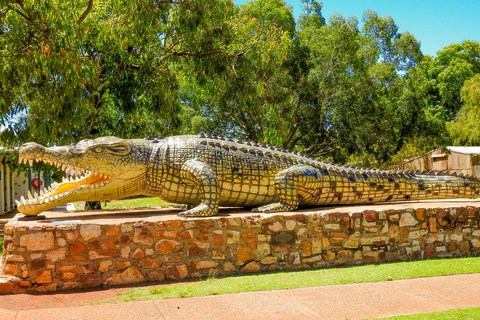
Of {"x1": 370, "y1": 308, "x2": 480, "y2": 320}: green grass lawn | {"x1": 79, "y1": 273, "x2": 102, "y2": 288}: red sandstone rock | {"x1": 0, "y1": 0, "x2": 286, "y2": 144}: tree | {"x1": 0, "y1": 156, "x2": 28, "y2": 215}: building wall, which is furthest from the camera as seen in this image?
{"x1": 0, "y1": 156, "x2": 28, "y2": 215}: building wall

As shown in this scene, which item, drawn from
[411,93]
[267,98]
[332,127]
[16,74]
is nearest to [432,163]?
[411,93]

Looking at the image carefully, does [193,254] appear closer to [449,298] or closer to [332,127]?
[449,298]

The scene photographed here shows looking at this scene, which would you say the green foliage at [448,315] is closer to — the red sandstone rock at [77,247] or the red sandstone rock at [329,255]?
the red sandstone rock at [329,255]

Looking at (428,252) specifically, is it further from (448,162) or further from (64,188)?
(448,162)

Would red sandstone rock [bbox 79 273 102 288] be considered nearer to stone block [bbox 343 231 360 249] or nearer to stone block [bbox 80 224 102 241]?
stone block [bbox 80 224 102 241]

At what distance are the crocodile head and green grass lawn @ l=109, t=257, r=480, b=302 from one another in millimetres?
1813

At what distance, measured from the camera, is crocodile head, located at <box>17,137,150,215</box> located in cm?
589

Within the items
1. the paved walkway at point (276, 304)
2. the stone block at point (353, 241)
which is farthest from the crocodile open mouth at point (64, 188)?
the stone block at point (353, 241)

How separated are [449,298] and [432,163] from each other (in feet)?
67.1

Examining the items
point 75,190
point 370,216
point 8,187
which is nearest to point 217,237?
point 75,190

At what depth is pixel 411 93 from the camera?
2017 centimetres

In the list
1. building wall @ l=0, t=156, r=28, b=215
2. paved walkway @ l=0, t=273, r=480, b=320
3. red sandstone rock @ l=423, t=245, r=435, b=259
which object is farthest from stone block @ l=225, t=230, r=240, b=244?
building wall @ l=0, t=156, r=28, b=215

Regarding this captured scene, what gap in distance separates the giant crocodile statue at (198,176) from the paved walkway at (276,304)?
5.19 feet

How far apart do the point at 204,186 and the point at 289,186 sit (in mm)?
1447
